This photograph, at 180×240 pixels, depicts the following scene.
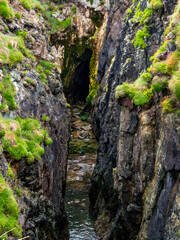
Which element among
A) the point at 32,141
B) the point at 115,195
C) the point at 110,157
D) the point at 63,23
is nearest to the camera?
the point at 32,141

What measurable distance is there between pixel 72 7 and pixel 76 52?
31.7ft

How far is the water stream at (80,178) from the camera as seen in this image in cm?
2431

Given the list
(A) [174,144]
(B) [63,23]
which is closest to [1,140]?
(A) [174,144]

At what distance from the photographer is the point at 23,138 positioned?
15797 millimetres

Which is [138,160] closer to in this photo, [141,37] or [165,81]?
[165,81]

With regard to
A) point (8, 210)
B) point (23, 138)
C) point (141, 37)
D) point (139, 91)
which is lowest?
point (8, 210)

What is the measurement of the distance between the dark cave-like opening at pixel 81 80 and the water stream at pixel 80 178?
8581 mm

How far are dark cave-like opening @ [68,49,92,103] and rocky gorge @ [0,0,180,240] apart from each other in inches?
975

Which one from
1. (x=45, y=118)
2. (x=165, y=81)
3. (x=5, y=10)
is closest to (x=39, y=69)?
(x=45, y=118)

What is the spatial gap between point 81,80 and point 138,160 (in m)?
48.8

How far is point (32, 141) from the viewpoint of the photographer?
16.1 meters

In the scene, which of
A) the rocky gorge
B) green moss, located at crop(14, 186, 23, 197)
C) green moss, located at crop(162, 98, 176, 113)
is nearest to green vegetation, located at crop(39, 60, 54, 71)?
the rocky gorge

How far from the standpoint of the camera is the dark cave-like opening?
187 feet

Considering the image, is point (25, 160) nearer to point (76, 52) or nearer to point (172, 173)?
point (172, 173)
